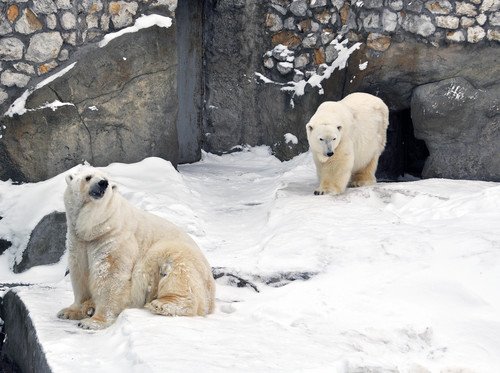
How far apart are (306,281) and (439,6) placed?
4.76 metres

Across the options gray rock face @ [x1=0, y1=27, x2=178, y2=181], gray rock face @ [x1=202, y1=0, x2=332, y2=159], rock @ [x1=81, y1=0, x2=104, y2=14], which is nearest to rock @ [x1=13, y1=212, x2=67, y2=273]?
gray rock face @ [x1=0, y1=27, x2=178, y2=181]

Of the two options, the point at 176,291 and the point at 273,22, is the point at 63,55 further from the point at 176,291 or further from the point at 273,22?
the point at 176,291

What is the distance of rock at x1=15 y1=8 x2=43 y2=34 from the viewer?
8.23 metres

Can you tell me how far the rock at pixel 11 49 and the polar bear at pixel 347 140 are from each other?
9.02 feet

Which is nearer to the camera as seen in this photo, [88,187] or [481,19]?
[88,187]

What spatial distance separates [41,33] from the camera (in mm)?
8367

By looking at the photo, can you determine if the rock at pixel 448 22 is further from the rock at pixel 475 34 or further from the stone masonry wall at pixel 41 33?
the stone masonry wall at pixel 41 33

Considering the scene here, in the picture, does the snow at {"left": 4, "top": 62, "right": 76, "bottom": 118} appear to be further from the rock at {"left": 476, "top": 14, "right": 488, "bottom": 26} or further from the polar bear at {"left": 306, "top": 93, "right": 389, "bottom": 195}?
the rock at {"left": 476, "top": 14, "right": 488, "bottom": 26}

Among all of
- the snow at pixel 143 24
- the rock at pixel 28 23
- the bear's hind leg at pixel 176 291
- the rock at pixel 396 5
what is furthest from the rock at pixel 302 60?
the bear's hind leg at pixel 176 291

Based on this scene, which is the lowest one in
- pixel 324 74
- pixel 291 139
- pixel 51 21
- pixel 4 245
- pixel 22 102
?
pixel 4 245

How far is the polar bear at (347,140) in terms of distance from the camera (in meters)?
8.40

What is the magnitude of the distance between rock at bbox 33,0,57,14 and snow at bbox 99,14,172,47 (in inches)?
23.6

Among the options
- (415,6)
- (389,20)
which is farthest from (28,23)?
(415,6)

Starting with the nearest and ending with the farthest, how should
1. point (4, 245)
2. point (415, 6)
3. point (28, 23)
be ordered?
point (4, 245), point (28, 23), point (415, 6)
